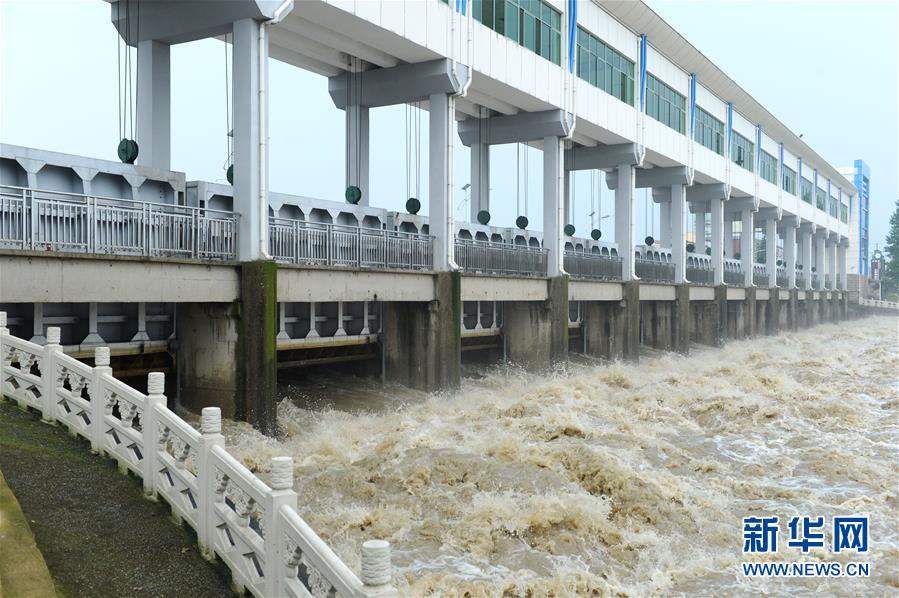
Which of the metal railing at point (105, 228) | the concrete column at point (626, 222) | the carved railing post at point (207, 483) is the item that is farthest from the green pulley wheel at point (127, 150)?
the concrete column at point (626, 222)

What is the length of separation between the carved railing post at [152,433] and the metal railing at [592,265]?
71.6ft

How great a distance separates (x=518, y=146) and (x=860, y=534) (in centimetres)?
2559

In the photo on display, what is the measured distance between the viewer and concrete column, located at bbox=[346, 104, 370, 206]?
76.4 feet

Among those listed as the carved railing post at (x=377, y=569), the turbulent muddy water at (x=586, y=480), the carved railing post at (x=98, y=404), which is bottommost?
the turbulent muddy water at (x=586, y=480)

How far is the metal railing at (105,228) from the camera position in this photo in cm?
1158

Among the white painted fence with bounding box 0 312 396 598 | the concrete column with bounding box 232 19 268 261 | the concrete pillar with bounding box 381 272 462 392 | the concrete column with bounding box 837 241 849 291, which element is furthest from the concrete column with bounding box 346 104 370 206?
the concrete column with bounding box 837 241 849 291

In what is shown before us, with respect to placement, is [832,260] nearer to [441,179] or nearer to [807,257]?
[807,257]

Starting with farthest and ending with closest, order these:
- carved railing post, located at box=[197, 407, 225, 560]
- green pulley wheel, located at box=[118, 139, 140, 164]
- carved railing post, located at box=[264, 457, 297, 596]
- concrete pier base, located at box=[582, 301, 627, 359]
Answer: concrete pier base, located at box=[582, 301, 627, 359] → green pulley wheel, located at box=[118, 139, 140, 164] → carved railing post, located at box=[197, 407, 225, 560] → carved railing post, located at box=[264, 457, 297, 596]

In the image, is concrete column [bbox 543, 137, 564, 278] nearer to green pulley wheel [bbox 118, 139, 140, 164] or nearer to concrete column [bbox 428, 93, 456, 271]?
concrete column [bbox 428, 93, 456, 271]

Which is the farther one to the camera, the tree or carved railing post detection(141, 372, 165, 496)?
the tree

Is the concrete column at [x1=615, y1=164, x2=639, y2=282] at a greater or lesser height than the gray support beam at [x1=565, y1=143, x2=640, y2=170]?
lesser

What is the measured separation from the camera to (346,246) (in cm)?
1839

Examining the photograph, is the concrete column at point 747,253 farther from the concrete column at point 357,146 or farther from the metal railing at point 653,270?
the concrete column at point 357,146

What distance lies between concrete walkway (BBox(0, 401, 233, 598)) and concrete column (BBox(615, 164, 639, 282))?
86.2 ft
